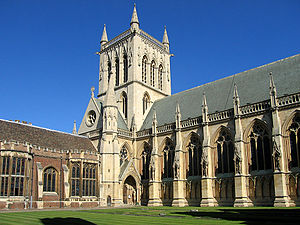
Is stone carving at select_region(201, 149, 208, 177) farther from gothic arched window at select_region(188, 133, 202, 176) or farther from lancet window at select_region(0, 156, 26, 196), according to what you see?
lancet window at select_region(0, 156, 26, 196)

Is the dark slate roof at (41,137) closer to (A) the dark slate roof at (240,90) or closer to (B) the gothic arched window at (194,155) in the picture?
(A) the dark slate roof at (240,90)

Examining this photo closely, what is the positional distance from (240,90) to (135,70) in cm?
1953

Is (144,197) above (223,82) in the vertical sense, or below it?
below

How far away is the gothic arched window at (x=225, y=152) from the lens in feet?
122

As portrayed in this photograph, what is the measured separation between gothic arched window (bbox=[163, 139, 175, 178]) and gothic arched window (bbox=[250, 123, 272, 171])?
11580 mm

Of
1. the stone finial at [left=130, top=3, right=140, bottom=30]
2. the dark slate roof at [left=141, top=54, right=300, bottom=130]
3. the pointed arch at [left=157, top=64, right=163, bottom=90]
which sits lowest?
the dark slate roof at [left=141, top=54, right=300, bottom=130]

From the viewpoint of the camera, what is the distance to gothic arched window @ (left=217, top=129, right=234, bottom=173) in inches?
1460

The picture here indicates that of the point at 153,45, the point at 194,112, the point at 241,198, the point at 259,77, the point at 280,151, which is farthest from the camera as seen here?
the point at 153,45

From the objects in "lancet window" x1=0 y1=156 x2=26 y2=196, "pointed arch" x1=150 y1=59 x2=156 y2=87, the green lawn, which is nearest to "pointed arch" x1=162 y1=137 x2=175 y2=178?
"pointed arch" x1=150 y1=59 x2=156 y2=87

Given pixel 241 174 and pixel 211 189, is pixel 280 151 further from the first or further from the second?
pixel 211 189

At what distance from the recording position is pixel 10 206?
32844 millimetres

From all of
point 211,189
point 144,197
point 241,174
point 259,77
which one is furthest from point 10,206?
point 259,77

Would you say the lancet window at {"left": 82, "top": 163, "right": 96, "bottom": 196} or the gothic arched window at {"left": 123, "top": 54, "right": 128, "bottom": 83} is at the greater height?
the gothic arched window at {"left": 123, "top": 54, "right": 128, "bottom": 83}

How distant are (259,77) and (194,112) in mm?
9421
